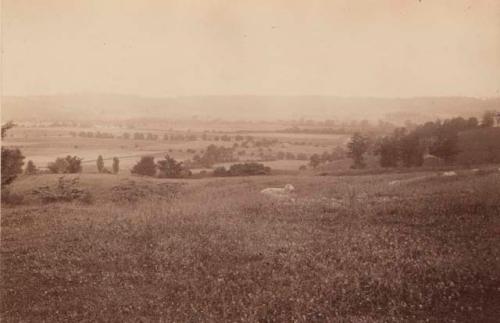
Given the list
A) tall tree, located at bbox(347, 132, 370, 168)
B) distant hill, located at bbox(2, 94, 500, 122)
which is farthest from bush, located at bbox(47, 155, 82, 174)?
tall tree, located at bbox(347, 132, 370, 168)

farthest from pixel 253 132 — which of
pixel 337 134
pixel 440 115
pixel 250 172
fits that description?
pixel 440 115

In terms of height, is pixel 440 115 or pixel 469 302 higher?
pixel 440 115

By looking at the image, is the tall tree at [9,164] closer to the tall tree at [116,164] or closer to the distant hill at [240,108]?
the tall tree at [116,164]

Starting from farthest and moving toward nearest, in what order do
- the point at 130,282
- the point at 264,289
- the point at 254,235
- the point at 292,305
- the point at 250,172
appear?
the point at 250,172 < the point at 254,235 < the point at 130,282 < the point at 264,289 < the point at 292,305

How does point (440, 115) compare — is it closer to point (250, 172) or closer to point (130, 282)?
point (250, 172)

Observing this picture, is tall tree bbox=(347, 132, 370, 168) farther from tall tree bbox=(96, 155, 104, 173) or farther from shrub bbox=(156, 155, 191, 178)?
tall tree bbox=(96, 155, 104, 173)

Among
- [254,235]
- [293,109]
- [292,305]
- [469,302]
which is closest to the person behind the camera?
[469,302]
